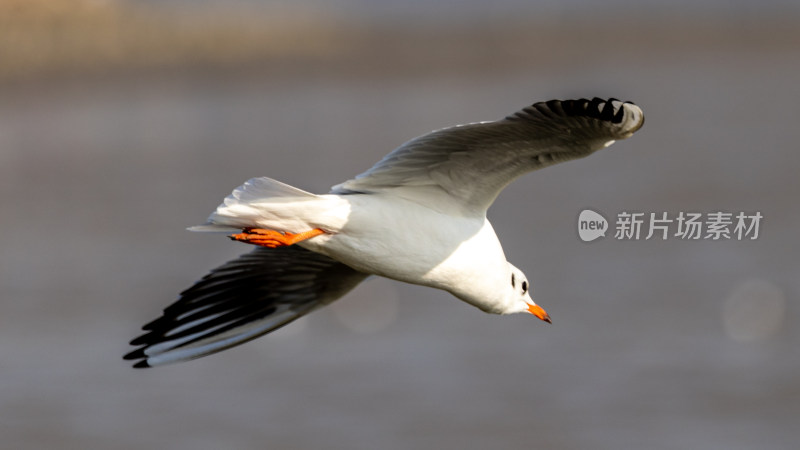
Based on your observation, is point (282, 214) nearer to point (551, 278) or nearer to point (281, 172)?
point (551, 278)

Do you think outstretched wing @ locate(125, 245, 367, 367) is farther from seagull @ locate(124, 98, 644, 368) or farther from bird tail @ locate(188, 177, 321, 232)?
bird tail @ locate(188, 177, 321, 232)

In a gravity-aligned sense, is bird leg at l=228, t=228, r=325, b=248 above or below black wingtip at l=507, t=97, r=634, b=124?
below

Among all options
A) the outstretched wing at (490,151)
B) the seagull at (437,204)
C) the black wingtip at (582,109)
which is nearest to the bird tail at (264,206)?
the seagull at (437,204)

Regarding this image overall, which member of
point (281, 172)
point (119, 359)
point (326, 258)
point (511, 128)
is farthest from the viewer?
point (281, 172)

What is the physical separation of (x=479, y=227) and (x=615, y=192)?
832cm

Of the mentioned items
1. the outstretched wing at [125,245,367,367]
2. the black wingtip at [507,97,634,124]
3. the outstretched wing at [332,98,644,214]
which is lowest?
the outstretched wing at [125,245,367,367]

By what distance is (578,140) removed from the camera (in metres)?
4.14

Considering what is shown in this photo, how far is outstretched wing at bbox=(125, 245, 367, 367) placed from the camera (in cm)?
524

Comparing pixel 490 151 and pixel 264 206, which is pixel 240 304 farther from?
pixel 490 151

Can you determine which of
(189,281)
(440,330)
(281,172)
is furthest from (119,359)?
(281,172)

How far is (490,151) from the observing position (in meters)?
4.29

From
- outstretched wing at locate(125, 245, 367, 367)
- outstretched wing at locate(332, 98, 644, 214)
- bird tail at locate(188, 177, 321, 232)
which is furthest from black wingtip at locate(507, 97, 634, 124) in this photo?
outstretched wing at locate(125, 245, 367, 367)

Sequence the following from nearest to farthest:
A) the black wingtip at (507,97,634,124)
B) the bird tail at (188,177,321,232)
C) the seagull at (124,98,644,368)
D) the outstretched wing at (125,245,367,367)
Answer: the black wingtip at (507,97,634,124) < the seagull at (124,98,644,368) < the bird tail at (188,177,321,232) < the outstretched wing at (125,245,367,367)

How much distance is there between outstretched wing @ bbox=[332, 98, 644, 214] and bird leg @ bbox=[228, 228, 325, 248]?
9.6 inches
